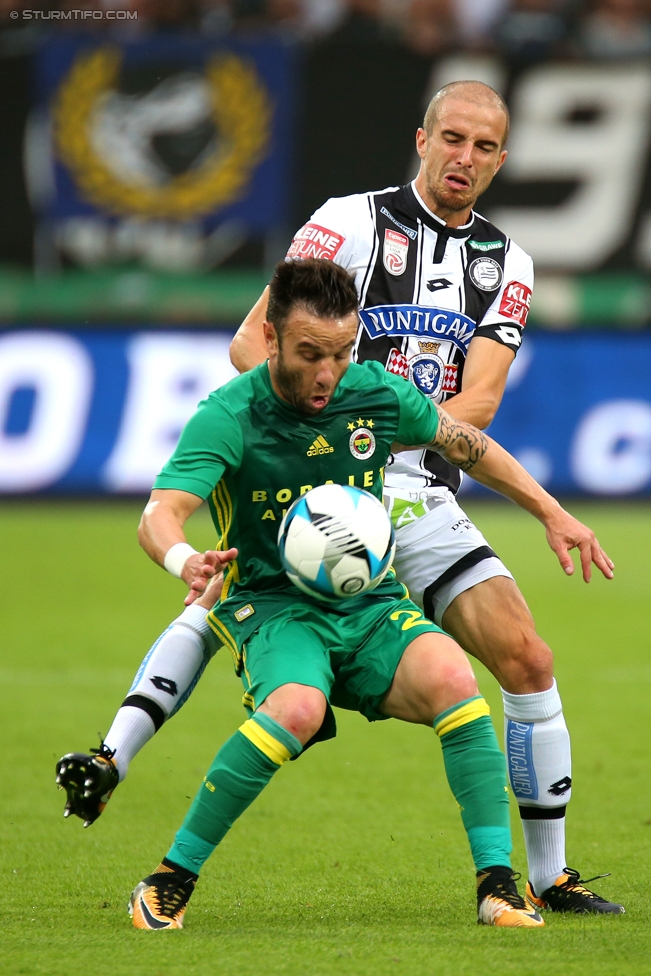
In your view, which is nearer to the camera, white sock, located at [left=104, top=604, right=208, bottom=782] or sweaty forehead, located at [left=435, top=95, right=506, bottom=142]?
white sock, located at [left=104, top=604, right=208, bottom=782]

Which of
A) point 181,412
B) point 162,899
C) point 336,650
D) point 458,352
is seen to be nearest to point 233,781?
point 162,899

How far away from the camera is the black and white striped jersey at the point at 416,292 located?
15.8 ft

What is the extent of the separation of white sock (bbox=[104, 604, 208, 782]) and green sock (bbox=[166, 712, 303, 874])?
60cm

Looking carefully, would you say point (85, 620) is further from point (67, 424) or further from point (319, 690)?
point (319, 690)

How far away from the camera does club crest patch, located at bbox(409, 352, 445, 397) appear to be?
4.84m

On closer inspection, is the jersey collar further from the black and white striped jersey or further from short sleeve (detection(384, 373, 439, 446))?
short sleeve (detection(384, 373, 439, 446))

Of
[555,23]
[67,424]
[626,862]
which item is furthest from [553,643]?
[555,23]

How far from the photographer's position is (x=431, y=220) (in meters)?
4.88

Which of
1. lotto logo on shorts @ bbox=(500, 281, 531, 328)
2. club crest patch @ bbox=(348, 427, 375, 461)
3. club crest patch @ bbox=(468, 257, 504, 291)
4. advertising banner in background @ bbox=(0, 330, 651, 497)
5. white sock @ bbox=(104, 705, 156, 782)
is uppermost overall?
club crest patch @ bbox=(468, 257, 504, 291)

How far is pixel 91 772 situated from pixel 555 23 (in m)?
13.7

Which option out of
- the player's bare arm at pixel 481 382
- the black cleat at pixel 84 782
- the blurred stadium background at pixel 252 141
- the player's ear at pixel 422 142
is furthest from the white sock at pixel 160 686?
the blurred stadium background at pixel 252 141

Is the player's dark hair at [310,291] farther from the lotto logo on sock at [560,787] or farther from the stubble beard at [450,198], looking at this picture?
the lotto logo on sock at [560,787]

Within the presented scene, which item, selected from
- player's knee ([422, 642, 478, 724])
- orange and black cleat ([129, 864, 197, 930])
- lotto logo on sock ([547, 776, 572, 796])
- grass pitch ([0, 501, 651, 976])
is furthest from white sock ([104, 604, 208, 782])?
lotto logo on sock ([547, 776, 572, 796])

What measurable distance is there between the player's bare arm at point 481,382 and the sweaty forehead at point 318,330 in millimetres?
755
